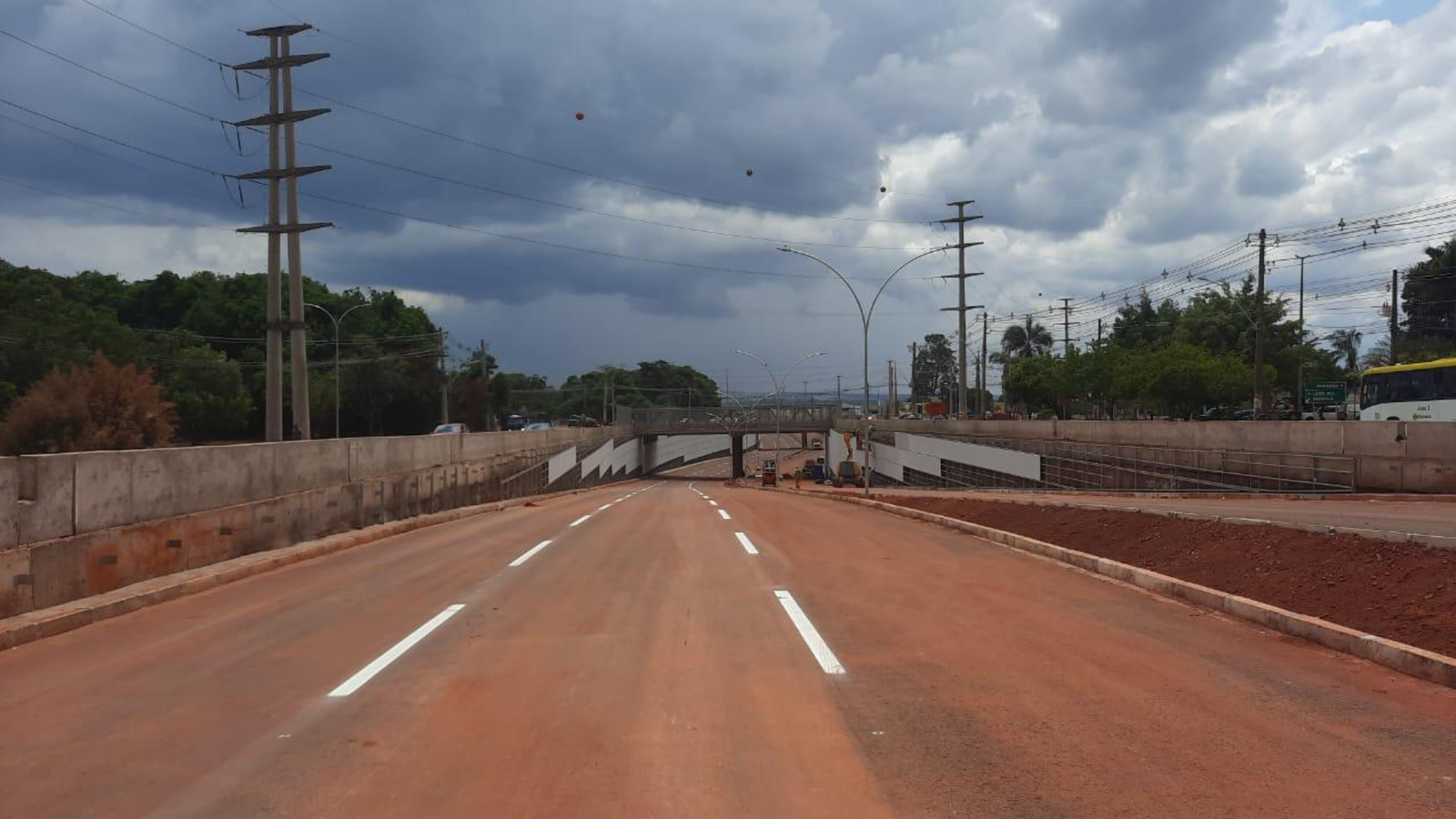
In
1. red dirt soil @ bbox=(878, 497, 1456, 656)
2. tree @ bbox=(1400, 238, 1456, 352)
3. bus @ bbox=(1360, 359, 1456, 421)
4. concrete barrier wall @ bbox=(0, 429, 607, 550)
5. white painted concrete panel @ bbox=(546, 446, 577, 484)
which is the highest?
tree @ bbox=(1400, 238, 1456, 352)

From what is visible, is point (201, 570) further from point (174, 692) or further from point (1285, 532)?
point (1285, 532)

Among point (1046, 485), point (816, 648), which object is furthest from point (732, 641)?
point (1046, 485)

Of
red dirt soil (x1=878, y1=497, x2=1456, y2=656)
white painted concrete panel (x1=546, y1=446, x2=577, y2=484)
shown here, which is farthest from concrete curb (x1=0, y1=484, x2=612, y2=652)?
white painted concrete panel (x1=546, y1=446, x2=577, y2=484)

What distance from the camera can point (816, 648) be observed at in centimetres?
822

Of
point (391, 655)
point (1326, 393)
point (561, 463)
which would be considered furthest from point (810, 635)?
point (1326, 393)

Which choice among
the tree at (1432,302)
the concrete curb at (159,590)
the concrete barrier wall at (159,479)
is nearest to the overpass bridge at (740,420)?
the tree at (1432,302)

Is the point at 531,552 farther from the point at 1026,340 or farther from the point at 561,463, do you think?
the point at 1026,340

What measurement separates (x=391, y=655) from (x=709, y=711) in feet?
10.5

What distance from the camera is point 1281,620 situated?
351 inches

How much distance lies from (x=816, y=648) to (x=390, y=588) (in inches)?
242

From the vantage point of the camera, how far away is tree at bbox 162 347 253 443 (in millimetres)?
62625

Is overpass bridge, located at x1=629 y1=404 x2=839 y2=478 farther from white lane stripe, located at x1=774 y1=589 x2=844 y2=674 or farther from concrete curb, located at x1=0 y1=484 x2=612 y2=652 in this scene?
white lane stripe, located at x1=774 y1=589 x2=844 y2=674

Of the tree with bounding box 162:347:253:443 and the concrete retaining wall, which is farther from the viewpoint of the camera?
the tree with bounding box 162:347:253:443

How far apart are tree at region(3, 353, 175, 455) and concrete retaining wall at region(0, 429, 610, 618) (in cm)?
1977
